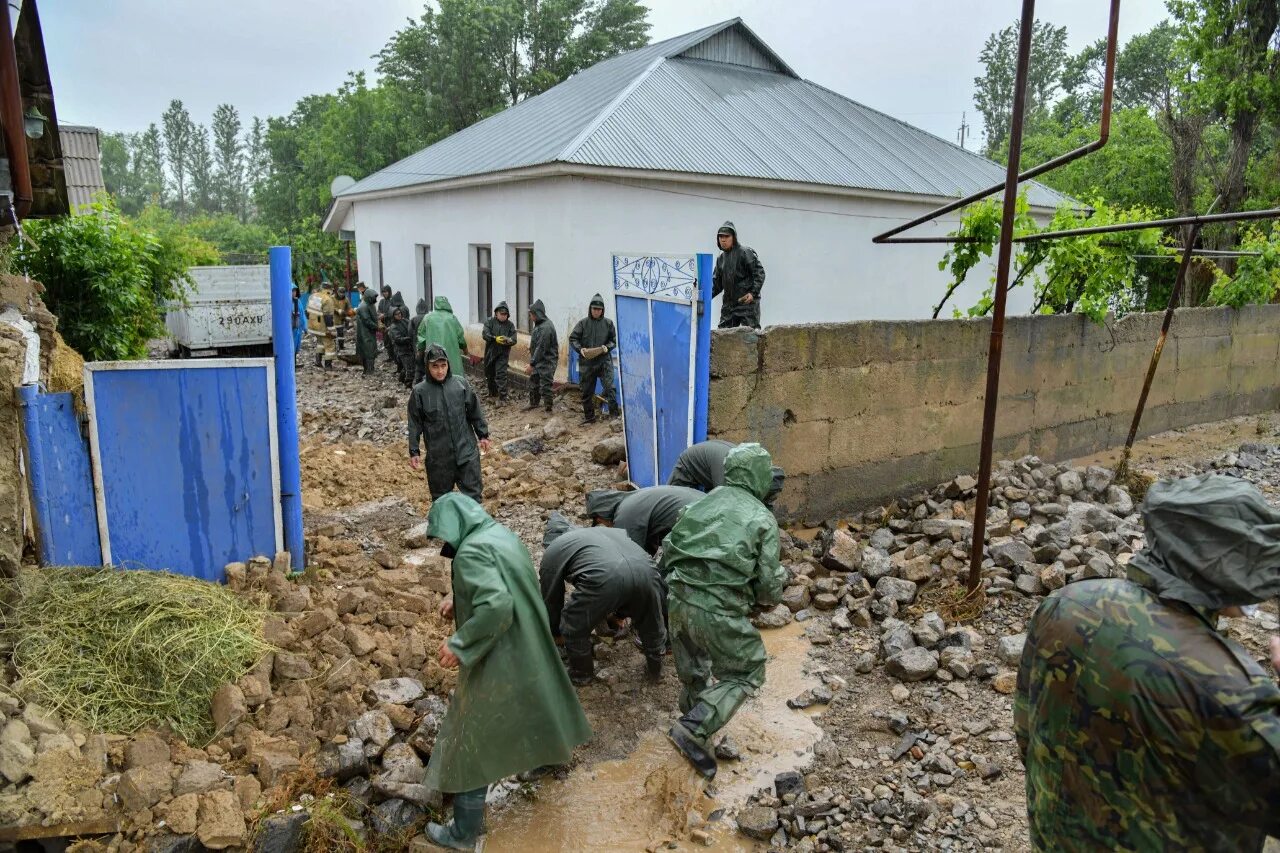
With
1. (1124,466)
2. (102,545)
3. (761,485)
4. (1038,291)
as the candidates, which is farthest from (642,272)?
(1038,291)

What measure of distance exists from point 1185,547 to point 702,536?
2.24 metres

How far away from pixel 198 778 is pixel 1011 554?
500cm

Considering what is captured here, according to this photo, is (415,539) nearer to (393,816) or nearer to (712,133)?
(393,816)

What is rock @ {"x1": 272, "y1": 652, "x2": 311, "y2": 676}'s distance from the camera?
434 cm

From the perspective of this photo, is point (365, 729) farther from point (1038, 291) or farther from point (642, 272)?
point (1038, 291)

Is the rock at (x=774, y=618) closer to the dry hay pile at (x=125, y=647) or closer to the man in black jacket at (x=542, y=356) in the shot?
the dry hay pile at (x=125, y=647)

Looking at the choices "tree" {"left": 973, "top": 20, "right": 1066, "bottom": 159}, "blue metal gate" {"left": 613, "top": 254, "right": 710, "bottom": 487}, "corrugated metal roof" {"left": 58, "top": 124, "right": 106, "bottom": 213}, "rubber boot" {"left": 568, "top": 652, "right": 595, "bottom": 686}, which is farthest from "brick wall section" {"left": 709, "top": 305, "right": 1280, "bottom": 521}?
"tree" {"left": 973, "top": 20, "right": 1066, "bottom": 159}

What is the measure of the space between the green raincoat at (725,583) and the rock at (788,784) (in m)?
0.37

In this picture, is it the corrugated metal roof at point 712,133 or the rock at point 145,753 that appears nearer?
the rock at point 145,753

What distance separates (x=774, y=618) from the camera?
18.5 feet

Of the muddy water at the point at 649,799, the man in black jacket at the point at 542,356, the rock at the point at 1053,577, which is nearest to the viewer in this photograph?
the muddy water at the point at 649,799

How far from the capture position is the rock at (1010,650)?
15.5 feet

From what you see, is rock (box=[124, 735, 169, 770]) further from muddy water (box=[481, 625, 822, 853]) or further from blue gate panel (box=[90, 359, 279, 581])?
blue gate panel (box=[90, 359, 279, 581])

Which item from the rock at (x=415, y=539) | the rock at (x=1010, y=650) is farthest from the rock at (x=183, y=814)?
the rock at (x=1010, y=650)
